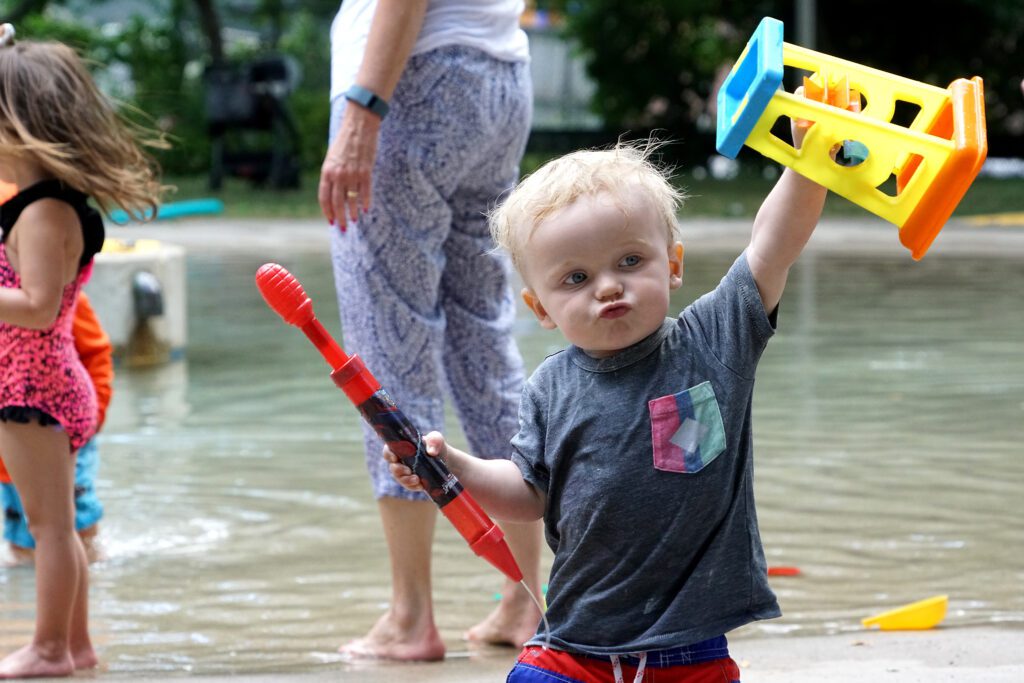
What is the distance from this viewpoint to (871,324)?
7965 millimetres

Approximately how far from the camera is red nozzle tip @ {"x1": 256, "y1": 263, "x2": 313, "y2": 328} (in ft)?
6.79

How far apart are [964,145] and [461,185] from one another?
4.51ft

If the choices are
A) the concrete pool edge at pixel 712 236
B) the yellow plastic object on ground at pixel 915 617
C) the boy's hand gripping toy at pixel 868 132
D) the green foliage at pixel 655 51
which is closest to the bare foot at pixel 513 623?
the yellow plastic object on ground at pixel 915 617

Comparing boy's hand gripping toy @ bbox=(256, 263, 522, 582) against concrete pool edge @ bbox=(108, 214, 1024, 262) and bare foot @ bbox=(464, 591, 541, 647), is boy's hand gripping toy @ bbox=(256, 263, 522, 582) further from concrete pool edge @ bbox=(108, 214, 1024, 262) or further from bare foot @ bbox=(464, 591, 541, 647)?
concrete pool edge @ bbox=(108, 214, 1024, 262)

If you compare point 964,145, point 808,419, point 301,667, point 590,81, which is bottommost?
point 590,81

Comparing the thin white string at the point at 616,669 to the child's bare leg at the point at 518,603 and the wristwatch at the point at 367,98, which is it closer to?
the child's bare leg at the point at 518,603

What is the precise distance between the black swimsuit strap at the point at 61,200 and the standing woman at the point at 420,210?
446 mm

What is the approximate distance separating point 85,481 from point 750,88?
2462mm

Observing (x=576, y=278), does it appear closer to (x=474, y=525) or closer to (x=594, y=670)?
(x=474, y=525)

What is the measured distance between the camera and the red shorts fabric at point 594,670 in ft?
6.88

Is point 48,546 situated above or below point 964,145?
below

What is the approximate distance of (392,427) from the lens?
213 cm

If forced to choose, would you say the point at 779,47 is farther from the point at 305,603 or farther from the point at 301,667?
the point at 305,603

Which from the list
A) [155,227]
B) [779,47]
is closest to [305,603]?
[779,47]
